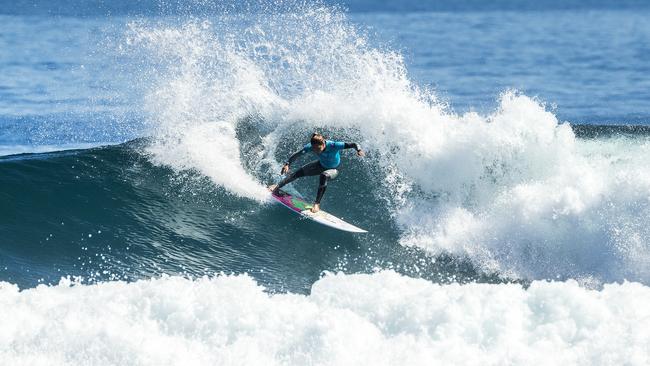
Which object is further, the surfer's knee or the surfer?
the surfer's knee

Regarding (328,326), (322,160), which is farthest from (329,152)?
(328,326)

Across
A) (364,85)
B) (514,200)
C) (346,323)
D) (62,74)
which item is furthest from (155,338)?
(62,74)

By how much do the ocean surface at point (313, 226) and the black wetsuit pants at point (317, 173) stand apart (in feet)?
1.72

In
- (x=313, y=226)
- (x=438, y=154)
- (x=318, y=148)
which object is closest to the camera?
(x=318, y=148)

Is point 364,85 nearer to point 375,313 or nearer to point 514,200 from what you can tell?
point 514,200

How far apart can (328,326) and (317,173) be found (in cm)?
513

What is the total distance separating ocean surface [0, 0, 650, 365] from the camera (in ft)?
30.5

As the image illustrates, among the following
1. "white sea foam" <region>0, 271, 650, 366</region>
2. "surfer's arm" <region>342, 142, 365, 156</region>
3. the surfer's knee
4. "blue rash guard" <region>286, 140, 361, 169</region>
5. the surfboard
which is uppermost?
"surfer's arm" <region>342, 142, 365, 156</region>

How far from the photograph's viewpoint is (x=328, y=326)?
9.42 metres

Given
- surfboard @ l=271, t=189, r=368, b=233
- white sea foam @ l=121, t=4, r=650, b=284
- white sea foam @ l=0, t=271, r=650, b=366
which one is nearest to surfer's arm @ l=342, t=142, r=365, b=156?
surfboard @ l=271, t=189, r=368, b=233

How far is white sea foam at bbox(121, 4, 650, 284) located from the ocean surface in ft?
0.13

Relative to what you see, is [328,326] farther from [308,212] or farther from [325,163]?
[325,163]

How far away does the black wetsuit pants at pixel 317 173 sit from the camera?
13961 millimetres

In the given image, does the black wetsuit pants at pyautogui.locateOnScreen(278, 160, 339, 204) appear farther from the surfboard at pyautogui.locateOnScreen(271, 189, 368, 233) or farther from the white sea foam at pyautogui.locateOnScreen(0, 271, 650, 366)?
the white sea foam at pyautogui.locateOnScreen(0, 271, 650, 366)
